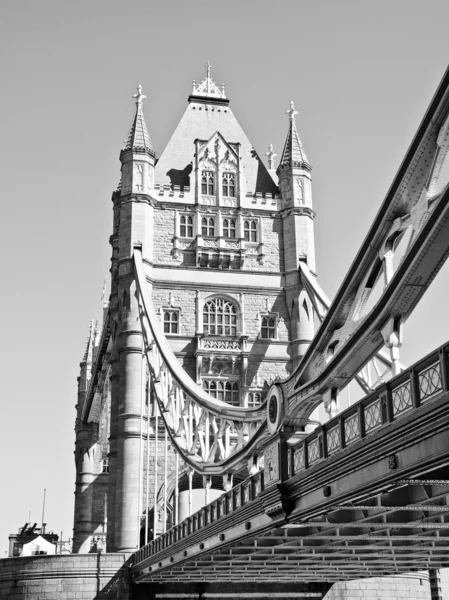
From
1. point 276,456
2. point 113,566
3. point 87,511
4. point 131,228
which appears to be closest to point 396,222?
point 276,456

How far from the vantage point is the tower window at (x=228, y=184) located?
47656 mm

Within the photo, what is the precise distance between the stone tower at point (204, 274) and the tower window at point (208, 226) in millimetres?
49

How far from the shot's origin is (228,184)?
47750 mm

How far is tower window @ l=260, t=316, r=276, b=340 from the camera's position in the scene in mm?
45094

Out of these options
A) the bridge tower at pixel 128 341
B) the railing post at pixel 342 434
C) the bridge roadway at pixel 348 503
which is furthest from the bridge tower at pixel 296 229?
the railing post at pixel 342 434

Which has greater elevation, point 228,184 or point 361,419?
point 228,184

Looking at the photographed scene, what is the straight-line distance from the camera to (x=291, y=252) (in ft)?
153

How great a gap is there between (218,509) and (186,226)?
2477cm

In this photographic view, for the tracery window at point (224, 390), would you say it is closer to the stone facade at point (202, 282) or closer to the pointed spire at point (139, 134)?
the stone facade at point (202, 282)

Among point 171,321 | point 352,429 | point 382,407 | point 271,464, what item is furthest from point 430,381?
point 171,321

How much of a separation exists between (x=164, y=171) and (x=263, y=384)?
12.2 metres

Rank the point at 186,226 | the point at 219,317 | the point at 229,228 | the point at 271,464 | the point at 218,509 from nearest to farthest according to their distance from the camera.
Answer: the point at 271,464 < the point at 218,509 < the point at 219,317 < the point at 186,226 < the point at 229,228

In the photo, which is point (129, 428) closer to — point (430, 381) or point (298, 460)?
point (298, 460)

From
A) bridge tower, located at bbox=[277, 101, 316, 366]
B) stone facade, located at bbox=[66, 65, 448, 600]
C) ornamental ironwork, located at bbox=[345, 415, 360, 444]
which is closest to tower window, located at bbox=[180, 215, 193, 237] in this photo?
stone facade, located at bbox=[66, 65, 448, 600]
